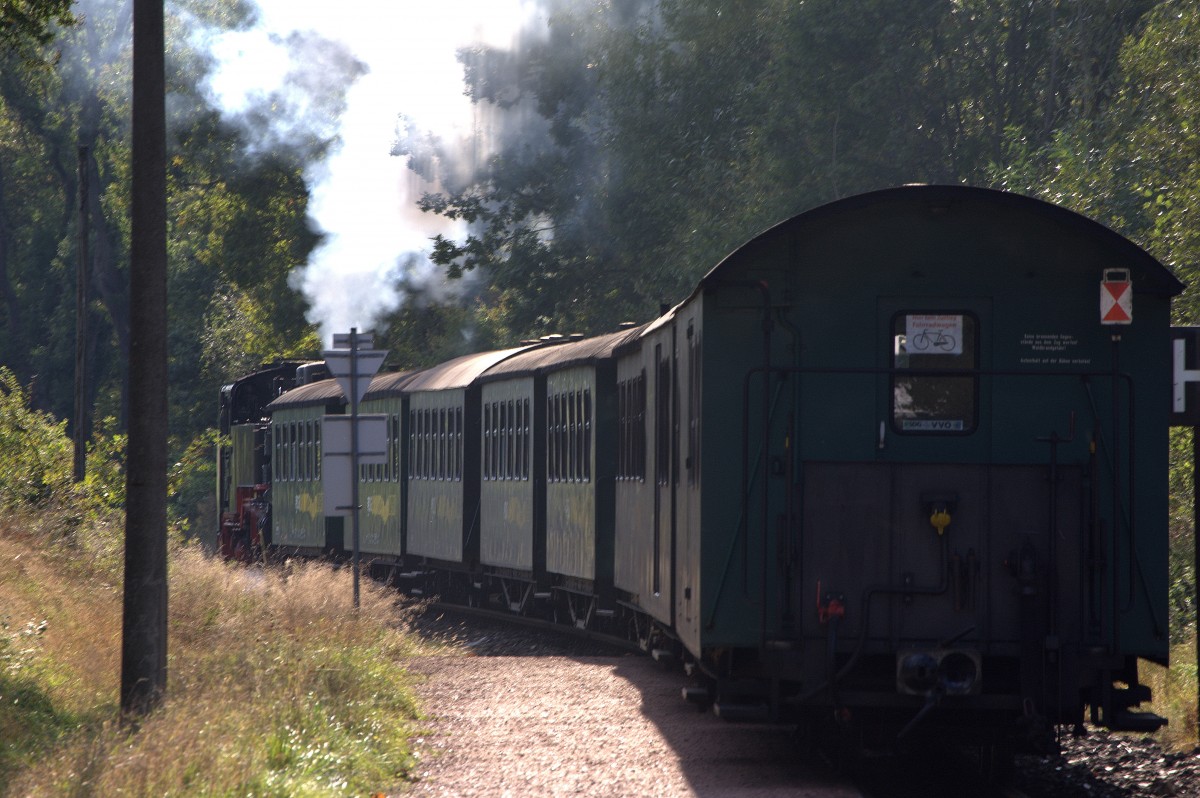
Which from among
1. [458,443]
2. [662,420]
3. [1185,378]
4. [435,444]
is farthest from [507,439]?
[1185,378]

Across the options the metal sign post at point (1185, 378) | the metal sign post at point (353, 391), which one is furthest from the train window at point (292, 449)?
the metal sign post at point (1185, 378)

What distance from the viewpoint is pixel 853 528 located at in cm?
880

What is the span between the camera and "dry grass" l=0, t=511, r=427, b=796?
8.09m

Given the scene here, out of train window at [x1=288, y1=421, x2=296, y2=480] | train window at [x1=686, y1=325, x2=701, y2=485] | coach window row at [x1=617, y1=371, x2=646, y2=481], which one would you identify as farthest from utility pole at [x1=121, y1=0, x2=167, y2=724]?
train window at [x1=288, y1=421, x2=296, y2=480]

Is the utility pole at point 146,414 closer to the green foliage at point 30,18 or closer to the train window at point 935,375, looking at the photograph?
the green foliage at point 30,18

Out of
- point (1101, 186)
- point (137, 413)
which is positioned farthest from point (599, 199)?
point (137, 413)

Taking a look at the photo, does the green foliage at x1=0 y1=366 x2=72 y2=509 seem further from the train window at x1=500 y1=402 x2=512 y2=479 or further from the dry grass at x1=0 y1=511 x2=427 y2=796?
the train window at x1=500 y1=402 x2=512 y2=479

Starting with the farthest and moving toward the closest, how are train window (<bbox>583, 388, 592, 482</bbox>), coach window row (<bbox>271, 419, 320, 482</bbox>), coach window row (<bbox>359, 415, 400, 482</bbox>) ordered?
coach window row (<bbox>271, 419, 320, 482</bbox>)
coach window row (<bbox>359, 415, 400, 482</bbox>)
train window (<bbox>583, 388, 592, 482</bbox>)

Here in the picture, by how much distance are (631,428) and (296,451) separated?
573 inches

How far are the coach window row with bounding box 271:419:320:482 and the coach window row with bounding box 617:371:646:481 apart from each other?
37.8 feet

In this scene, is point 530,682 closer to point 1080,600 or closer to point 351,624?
point 351,624

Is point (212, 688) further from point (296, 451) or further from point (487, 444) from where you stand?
point (296, 451)

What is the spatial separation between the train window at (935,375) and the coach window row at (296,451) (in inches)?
681

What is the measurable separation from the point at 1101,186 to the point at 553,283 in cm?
1980
